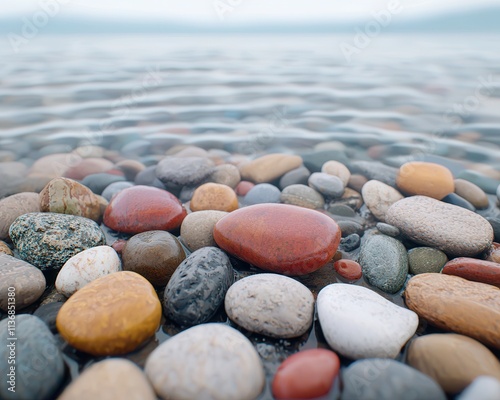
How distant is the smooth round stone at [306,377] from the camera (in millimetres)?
1367

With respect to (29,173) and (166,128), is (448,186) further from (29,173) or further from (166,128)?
(29,173)

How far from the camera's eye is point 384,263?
2.04 m

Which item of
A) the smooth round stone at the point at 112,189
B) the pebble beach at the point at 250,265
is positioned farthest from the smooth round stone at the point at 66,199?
the smooth round stone at the point at 112,189

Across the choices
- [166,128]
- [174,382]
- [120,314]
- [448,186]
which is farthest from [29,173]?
[448,186]

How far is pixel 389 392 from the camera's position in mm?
1269

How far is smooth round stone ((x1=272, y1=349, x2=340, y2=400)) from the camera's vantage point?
1367 mm

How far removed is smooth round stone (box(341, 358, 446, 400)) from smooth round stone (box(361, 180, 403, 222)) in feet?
4.93

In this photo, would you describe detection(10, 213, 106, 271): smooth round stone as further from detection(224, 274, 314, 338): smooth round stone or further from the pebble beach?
detection(224, 274, 314, 338): smooth round stone

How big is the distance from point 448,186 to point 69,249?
2.82 m

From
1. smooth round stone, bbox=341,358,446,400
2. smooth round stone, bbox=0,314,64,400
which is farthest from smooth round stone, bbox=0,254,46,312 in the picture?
smooth round stone, bbox=341,358,446,400

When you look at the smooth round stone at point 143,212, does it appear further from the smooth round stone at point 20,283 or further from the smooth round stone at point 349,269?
the smooth round stone at point 349,269

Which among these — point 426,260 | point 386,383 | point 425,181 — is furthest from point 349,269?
point 425,181

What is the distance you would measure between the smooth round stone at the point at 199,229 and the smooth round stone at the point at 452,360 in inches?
49.9

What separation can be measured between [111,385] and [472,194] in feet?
9.70
